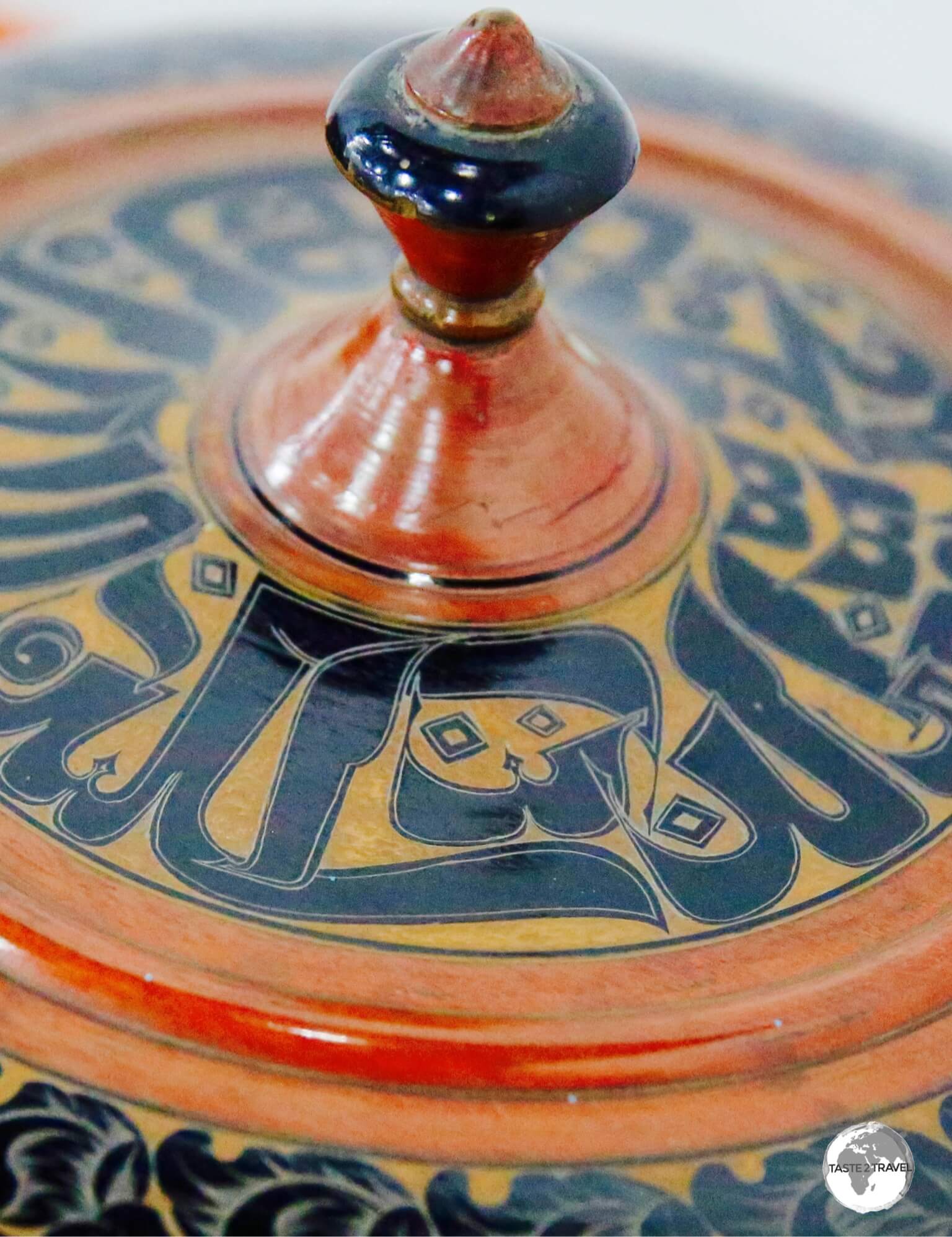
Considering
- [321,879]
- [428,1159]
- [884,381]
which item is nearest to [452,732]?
[321,879]

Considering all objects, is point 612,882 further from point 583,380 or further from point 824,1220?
point 583,380

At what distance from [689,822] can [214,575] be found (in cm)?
26

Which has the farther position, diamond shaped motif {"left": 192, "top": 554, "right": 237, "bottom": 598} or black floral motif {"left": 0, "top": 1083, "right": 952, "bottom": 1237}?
diamond shaped motif {"left": 192, "top": 554, "right": 237, "bottom": 598}

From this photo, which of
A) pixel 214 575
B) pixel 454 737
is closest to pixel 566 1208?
pixel 454 737

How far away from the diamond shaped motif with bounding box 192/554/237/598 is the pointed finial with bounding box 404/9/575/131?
24cm

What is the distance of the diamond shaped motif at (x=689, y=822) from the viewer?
69 cm

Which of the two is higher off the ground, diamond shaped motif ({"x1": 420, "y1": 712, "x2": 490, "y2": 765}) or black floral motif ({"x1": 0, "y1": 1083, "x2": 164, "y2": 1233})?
diamond shaped motif ({"x1": 420, "y1": 712, "x2": 490, "y2": 765})

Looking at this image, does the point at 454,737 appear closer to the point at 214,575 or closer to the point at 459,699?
the point at 459,699

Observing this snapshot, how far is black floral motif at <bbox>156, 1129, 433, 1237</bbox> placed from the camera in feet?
1.82

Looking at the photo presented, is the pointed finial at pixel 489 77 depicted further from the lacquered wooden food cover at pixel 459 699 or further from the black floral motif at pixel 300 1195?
the black floral motif at pixel 300 1195

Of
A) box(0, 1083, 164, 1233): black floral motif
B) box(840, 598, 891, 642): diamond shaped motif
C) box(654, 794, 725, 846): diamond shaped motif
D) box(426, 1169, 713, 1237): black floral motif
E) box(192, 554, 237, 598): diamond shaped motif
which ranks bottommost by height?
box(0, 1083, 164, 1233): black floral motif

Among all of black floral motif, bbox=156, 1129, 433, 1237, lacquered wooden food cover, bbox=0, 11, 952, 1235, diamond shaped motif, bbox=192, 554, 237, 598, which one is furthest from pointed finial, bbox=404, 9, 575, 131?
black floral motif, bbox=156, 1129, 433, 1237

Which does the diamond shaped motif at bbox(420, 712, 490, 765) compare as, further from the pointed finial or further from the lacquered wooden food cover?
the pointed finial

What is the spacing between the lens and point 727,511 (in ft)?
2.73
